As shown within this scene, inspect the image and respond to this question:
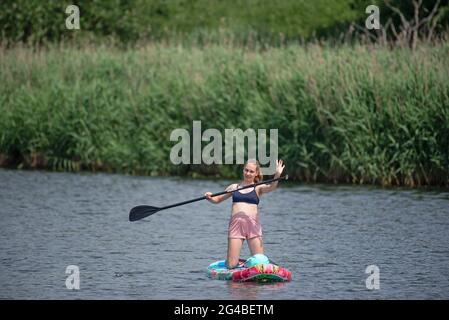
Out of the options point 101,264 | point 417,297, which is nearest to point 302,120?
point 101,264

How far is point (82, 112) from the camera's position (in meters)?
27.7

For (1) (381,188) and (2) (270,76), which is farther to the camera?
(2) (270,76)

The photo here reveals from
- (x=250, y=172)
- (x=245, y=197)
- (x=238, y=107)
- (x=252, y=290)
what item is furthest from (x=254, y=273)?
(x=238, y=107)

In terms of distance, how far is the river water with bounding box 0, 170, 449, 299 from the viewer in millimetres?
14312

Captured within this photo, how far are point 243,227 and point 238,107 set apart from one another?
1113 cm

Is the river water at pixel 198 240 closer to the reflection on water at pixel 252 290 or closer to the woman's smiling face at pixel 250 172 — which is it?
the reflection on water at pixel 252 290

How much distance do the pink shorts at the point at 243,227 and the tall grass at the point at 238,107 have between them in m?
8.48

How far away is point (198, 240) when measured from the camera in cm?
1795

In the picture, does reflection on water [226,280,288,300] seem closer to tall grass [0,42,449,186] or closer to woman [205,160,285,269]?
woman [205,160,285,269]

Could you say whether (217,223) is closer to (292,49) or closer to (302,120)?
(302,120)

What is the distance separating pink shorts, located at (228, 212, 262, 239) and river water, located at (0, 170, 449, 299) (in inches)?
25.2

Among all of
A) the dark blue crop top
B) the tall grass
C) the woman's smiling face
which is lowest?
the dark blue crop top

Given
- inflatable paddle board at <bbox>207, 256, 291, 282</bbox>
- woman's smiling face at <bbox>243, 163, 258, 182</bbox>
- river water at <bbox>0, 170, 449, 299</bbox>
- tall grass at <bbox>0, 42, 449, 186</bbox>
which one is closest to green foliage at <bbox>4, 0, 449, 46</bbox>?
tall grass at <bbox>0, 42, 449, 186</bbox>
